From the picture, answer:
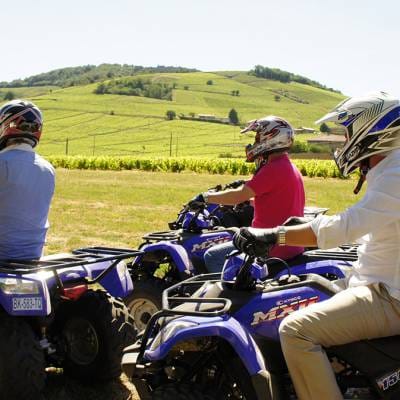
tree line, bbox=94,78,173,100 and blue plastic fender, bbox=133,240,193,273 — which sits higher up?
tree line, bbox=94,78,173,100

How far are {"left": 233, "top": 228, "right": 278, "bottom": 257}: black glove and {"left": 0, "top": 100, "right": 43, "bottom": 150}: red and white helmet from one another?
7.61 feet

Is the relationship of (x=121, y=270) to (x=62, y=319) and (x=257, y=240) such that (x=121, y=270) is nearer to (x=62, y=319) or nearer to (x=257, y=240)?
(x=62, y=319)

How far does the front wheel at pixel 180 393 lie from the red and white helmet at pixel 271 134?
Result: 3.06m

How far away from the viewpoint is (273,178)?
5.82 metres

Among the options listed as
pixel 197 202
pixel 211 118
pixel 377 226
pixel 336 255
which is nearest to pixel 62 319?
pixel 197 202

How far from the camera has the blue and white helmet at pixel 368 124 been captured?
3.48 metres

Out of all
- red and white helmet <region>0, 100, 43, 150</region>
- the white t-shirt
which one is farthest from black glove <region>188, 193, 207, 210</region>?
the white t-shirt

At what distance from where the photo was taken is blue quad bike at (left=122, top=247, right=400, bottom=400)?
336 cm

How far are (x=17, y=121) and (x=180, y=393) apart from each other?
2.65m

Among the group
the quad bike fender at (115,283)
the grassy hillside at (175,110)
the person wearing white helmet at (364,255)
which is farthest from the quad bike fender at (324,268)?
the grassy hillside at (175,110)

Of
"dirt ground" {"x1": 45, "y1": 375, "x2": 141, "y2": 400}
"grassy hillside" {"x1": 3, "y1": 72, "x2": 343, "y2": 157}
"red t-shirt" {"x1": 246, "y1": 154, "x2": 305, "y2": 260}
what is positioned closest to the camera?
"dirt ground" {"x1": 45, "y1": 375, "x2": 141, "y2": 400}

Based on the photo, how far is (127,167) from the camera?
41.0 m

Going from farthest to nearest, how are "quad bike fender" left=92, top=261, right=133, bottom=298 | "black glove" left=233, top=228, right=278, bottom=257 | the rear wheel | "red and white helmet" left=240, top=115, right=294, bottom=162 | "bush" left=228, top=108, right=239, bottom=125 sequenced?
"bush" left=228, top=108, right=239, bottom=125, "red and white helmet" left=240, top=115, right=294, bottom=162, "quad bike fender" left=92, top=261, right=133, bottom=298, the rear wheel, "black glove" left=233, top=228, right=278, bottom=257

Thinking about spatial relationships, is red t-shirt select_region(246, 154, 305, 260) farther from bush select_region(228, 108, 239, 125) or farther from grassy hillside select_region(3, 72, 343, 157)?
bush select_region(228, 108, 239, 125)
